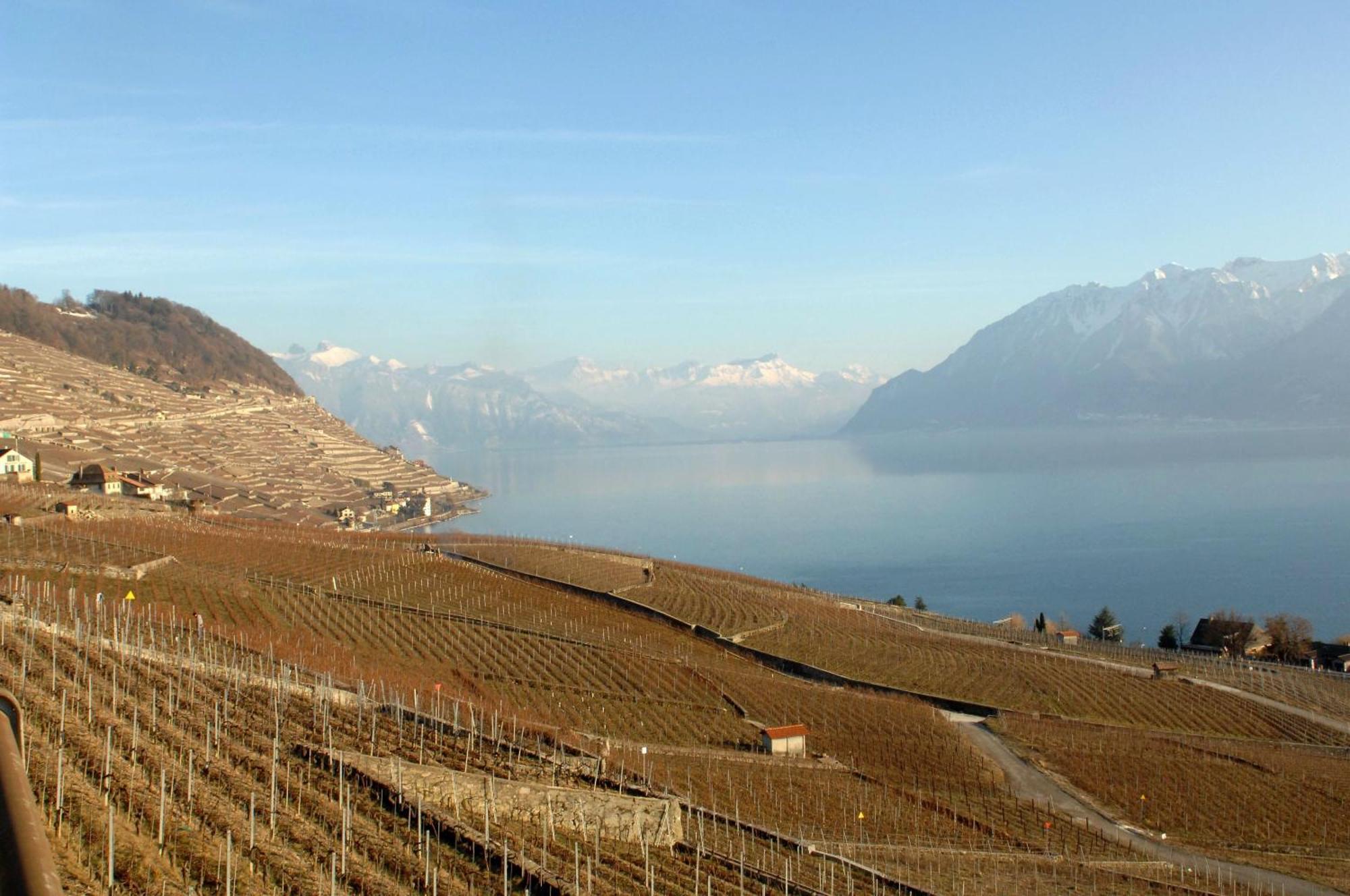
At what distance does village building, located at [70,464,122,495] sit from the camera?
171ft

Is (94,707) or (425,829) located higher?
(94,707)

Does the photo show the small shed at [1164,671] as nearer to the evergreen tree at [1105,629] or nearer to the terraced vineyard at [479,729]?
the terraced vineyard at [479,729]

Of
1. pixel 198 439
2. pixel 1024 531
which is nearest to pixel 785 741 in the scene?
pixel 1024 531

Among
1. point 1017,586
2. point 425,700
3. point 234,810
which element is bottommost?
point 1017,586

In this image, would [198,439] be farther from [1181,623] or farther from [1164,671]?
[1164,671]

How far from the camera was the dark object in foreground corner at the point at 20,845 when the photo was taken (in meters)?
4.29

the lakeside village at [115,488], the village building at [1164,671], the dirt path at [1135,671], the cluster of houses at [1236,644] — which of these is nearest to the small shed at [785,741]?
the dirt path at [1135,671]

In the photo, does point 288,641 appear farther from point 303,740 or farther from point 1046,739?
point 1046,739

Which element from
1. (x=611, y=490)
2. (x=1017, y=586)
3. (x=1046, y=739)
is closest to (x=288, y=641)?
(x=1046, y=739)

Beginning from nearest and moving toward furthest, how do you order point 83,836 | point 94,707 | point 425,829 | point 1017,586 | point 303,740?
point 83,836, point 425,829, point 94,707, point 303,740, point 1017,586

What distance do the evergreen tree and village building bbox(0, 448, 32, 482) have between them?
167 ft

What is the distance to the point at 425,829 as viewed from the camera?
10.1 meters

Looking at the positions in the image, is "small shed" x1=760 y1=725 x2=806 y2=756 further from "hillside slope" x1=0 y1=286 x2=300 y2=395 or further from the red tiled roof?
"hillside slope" x1=0 y1=286 x2=300 y2=395

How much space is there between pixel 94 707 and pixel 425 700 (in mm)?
7866
